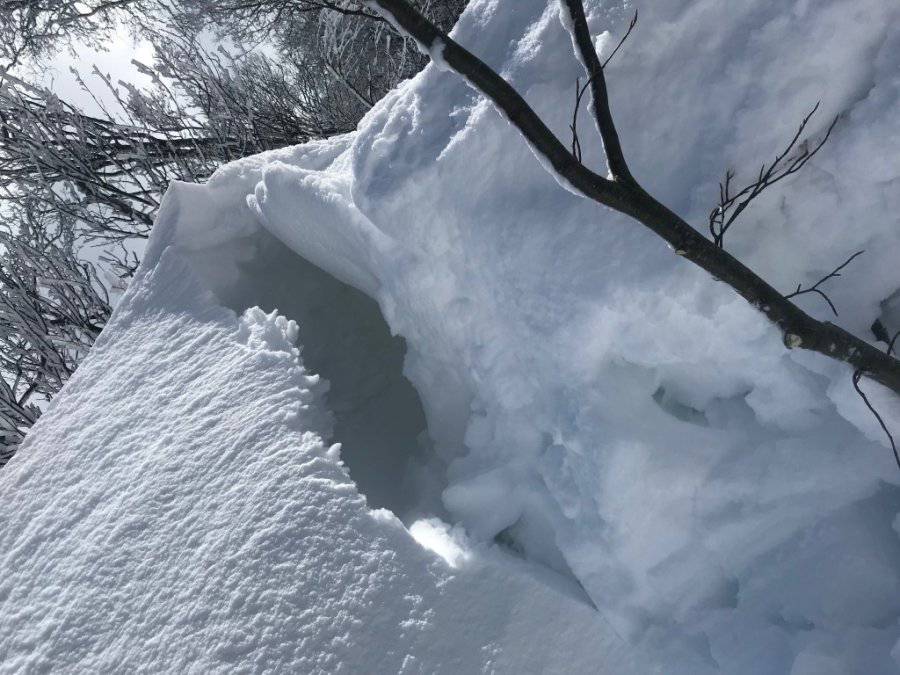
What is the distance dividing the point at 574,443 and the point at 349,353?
1.81 metres

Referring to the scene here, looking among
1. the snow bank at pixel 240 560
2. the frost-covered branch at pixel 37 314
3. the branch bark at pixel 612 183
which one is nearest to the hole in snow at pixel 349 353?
the snow bank at pixel 240 560

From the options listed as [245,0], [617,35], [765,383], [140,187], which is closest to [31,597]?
[765,383]

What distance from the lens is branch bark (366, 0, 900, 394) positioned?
4.71ft

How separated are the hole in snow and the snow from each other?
1.68ft

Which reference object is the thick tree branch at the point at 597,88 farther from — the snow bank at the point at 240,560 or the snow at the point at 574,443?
the snow bank at the point at 240,560

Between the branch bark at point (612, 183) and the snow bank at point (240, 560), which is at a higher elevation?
the branch bark at point (612, 183)

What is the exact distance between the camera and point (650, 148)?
76.9 inches

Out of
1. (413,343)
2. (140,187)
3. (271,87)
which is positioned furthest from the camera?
(271,87)

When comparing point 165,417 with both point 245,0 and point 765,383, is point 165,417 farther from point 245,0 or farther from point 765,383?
point 245,0

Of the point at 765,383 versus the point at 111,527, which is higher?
the point at 765,383

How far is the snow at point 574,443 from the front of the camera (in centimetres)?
179

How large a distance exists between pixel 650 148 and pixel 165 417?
7.00 ft

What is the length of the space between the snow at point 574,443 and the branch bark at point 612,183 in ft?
0.82

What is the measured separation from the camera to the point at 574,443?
204cm
